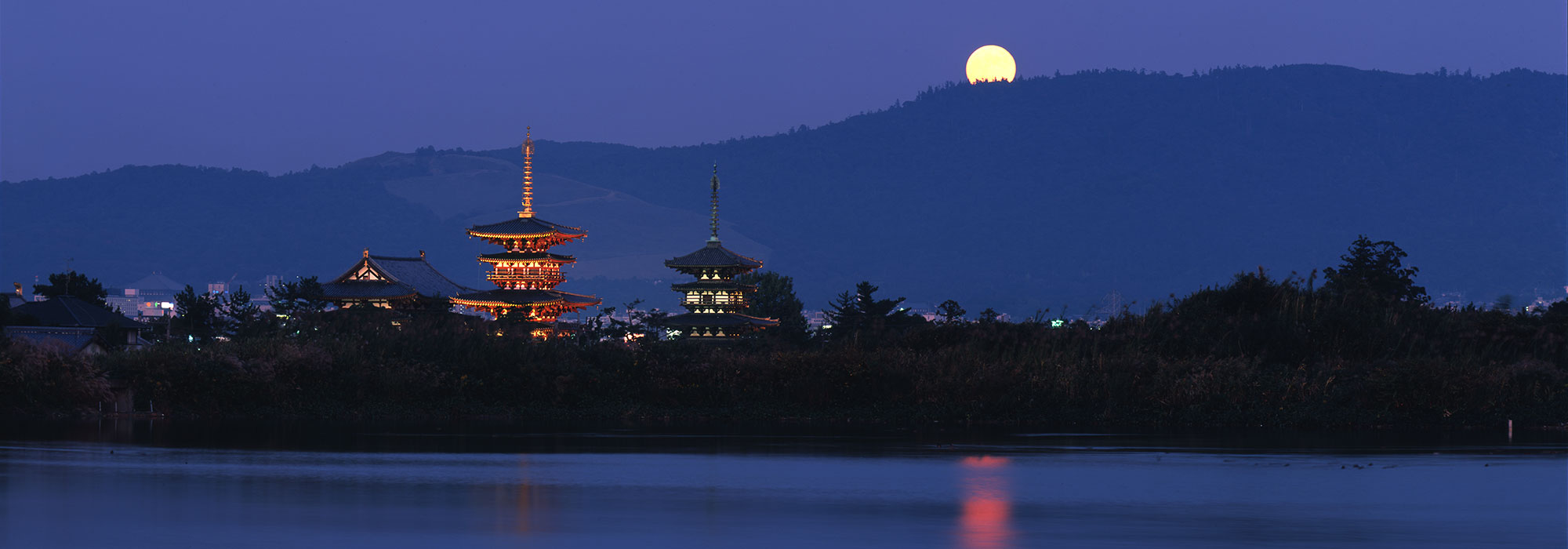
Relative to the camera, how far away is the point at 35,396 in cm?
2972

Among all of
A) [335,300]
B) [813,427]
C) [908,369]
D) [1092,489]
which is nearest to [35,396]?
[813,427]

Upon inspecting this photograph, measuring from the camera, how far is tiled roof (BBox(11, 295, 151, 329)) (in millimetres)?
65375

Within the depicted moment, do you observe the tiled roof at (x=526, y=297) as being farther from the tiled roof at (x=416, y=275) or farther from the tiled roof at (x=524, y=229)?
the tiled roof at (x=416, y=275)

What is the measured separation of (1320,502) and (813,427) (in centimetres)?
1354

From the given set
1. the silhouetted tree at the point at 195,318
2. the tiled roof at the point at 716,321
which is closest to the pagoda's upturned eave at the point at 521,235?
the tiled roof at the point at 716,321

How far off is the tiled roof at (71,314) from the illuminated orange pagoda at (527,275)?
1363cm

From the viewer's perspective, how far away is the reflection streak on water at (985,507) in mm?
13727

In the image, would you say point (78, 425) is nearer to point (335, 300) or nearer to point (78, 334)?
point (78, 334)

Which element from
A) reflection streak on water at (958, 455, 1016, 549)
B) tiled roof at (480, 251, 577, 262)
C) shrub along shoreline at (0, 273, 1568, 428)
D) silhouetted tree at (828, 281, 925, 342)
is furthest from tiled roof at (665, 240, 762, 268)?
reflection streak on water at (958, 455, 1016, 549)

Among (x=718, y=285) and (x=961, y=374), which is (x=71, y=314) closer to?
(x=718, y=285)

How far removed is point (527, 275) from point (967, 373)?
1572 inches

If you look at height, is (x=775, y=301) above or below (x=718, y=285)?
above

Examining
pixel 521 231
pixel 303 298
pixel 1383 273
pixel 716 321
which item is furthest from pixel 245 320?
pixel 1383 273

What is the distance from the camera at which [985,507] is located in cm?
1606
